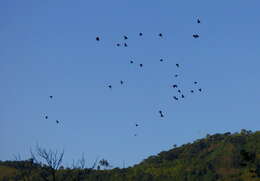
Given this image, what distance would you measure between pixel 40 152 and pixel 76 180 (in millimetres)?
5180

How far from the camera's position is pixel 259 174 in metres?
127

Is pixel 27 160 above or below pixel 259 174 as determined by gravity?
→ below

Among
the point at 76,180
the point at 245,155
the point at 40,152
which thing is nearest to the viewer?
the point at 76,180

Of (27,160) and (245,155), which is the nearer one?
(27,160)

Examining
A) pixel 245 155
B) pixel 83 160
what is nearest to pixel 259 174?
pixel 245 155

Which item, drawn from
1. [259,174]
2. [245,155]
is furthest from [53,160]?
[259,174]

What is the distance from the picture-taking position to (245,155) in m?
121

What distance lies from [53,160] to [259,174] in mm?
85483

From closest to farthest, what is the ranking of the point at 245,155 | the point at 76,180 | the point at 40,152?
the point at 76,180 < the point at 40,152 < the point at 245,155

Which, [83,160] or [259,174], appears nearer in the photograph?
[83,160]

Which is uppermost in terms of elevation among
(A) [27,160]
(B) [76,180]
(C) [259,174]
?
(C) [259,174]

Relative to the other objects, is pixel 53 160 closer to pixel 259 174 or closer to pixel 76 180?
pixel 76 180

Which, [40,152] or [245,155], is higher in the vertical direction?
[245,155]

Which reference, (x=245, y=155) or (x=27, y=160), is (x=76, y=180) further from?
(x=245, y=155)
